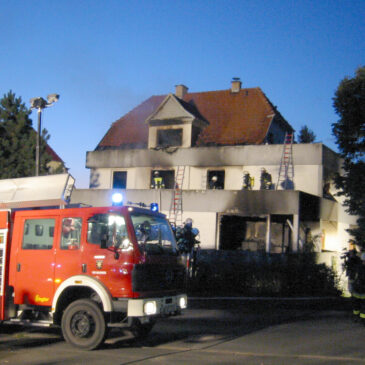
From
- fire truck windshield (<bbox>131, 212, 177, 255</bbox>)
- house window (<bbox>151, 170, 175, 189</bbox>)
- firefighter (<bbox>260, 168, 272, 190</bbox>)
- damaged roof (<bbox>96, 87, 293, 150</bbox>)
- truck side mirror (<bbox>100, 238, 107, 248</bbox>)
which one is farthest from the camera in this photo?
damaged roof (<bbox>96, 87, 293, 150</bbox>)

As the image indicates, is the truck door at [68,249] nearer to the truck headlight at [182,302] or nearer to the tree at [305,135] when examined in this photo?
the truck headlight at [182,302]

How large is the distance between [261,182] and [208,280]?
774cm

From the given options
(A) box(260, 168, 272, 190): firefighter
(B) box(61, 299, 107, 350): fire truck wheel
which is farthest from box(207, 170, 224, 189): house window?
(B) box(61, 299, 107, 350): fire truck wheel

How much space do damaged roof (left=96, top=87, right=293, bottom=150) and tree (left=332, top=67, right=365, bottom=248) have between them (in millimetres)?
5661

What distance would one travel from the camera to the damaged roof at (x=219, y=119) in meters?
32.3

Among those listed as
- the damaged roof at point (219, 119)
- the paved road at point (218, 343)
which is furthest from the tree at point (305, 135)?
the paved road at point (218, 343)

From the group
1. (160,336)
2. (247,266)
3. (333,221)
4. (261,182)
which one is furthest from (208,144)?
(160,336)

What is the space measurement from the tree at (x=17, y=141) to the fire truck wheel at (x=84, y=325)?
17.4 m

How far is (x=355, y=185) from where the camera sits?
2538 cm

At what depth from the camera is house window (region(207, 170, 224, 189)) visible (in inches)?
1201

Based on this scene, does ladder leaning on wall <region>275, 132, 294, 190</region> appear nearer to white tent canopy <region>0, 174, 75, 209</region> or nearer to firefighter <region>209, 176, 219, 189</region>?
firefighter <region>209, 176, 219, 189</region>

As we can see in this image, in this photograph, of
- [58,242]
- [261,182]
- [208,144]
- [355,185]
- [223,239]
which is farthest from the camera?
[208,144]

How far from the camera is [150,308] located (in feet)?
29.8

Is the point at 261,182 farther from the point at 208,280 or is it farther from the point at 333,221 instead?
the point at 208,280
